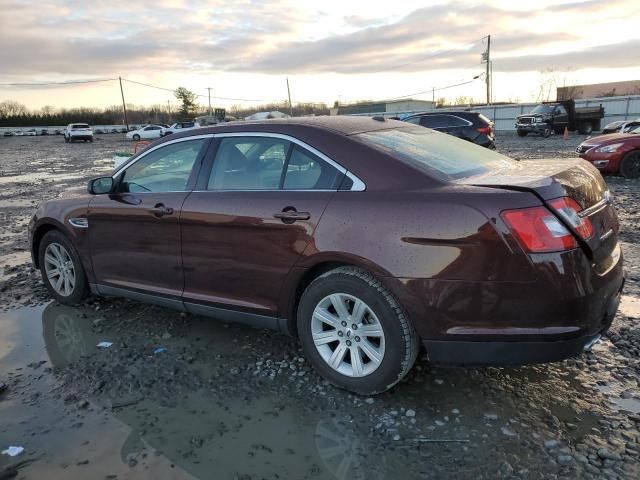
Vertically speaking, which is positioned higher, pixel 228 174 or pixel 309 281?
pixel 228 174

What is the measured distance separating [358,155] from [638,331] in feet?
8.45

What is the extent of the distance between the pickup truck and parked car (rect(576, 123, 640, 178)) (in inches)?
833

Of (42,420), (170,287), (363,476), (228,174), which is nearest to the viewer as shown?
(363,476)

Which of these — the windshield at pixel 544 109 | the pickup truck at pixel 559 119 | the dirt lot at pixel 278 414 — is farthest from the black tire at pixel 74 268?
the windshield at pixel 544 109

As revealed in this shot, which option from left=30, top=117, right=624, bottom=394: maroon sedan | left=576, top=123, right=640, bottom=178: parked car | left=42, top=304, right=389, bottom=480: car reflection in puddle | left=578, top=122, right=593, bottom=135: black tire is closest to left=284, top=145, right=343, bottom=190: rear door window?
left=30, top=117, right=624, bottom=394: maroon sedan

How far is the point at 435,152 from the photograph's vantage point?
11.4 ft

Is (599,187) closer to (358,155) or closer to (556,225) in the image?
(556,225)

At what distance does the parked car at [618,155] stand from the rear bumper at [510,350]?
9652 mm

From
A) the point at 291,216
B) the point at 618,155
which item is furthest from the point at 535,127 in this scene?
the point at 291,216

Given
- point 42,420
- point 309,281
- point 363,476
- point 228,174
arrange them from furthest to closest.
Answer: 1. point 228,174
2. point 309,281
3. point 42,420
4. point 363,476

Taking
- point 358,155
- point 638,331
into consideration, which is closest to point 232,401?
point 358,155

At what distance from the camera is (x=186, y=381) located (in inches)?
139

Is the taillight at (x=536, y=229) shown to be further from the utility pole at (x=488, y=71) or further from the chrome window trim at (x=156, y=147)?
the utility pole at (x=488, y=71)

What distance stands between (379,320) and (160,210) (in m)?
1.95
